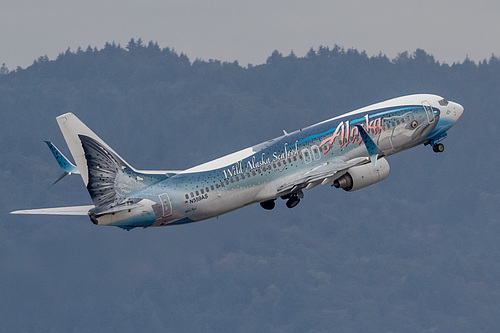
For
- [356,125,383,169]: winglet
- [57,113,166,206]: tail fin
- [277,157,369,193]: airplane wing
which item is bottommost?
[277,157,369,193]: airplane wing

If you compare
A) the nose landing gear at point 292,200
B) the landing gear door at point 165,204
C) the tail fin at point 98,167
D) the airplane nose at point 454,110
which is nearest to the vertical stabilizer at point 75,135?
the tail fin at point 98,167

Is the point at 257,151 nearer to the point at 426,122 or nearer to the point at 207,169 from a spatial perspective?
the point at 207,169

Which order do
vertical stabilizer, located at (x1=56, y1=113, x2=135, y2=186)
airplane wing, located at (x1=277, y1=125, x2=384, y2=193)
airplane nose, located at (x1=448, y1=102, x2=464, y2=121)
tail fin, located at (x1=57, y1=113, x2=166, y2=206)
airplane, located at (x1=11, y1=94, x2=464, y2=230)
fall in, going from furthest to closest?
airplane nose, located at (x1=448, y1=102, x2=464, y2=121) → airplane wing, located at (x1=277, y1=125, x2=384, y2=193) → airplane, located at (x1=11, y1=94, x2=464, y2=230) → tail fin, located at (x1=57, y1=113, x2=166, y2=206) → vertical stabilizer, located at (x1=56, y1=113, x2=135, y2=186)

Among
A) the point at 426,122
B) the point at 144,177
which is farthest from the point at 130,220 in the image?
the point at 426,122

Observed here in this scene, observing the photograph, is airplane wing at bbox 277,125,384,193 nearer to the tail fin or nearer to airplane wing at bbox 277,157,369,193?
airplane wing at bbox 277,157,369,193

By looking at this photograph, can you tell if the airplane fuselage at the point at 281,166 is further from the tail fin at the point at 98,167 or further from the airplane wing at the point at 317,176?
the tail fin at the point at 98,167

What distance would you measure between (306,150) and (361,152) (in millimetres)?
4778

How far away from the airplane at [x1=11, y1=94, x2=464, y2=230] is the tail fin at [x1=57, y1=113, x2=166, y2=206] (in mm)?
71

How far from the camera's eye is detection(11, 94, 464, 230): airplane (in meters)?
98.6

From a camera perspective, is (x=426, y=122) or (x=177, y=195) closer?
(x=177, y=195)

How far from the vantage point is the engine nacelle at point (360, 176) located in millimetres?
107375

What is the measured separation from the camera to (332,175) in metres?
104

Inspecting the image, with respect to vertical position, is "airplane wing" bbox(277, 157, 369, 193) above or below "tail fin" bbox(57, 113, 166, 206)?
below

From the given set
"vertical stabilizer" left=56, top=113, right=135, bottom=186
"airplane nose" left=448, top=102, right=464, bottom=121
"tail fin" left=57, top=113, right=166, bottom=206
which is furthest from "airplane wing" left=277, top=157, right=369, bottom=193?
"vertical stabilizer" left=56, top=113, right=135, bottom=186
